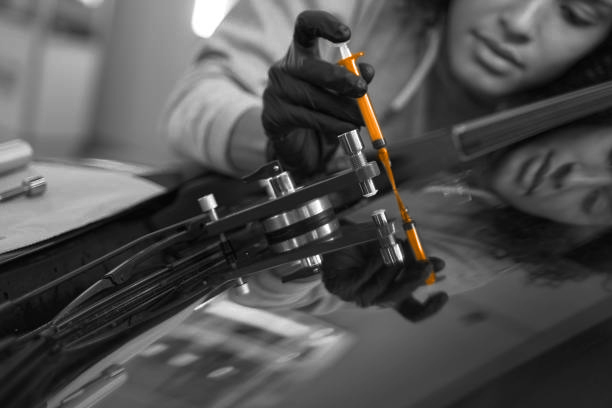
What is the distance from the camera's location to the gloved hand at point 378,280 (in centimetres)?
30

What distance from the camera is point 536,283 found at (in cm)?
31

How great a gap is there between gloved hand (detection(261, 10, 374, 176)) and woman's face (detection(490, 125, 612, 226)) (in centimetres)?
13

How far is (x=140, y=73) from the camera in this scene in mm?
1872

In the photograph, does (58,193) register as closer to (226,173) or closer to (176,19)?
(226,173)

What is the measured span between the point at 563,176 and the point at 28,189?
0.41 metres

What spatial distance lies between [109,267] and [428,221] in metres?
0.21

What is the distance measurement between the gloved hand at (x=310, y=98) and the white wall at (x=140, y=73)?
1.22 m

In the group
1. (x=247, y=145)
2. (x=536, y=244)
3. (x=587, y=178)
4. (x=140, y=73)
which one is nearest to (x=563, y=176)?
(x=587, y=178)

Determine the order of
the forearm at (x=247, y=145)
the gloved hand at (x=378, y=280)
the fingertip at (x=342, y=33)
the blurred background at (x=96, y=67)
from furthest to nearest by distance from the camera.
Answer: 1. the blurred background at (x=96, y=67)
2. the forearm at (x=247, y=145)
3. the fingertip at (x=342, y=33)
4. the gloved hand at (x=378, y=280)

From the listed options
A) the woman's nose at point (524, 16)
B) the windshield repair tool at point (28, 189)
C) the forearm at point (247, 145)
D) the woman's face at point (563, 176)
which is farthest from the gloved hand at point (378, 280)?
the woman's nose at point (524, 16)

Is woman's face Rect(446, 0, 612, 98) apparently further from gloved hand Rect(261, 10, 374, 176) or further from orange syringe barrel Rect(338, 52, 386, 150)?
orange syringe barrel Rect(338, 52, 386, 150)

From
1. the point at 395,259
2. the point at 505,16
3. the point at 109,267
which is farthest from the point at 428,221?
the point at 505,16

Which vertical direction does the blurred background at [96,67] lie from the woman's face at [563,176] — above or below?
above

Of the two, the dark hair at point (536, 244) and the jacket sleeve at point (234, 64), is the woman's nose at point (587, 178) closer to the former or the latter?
the dark hair at point (536, 244)
